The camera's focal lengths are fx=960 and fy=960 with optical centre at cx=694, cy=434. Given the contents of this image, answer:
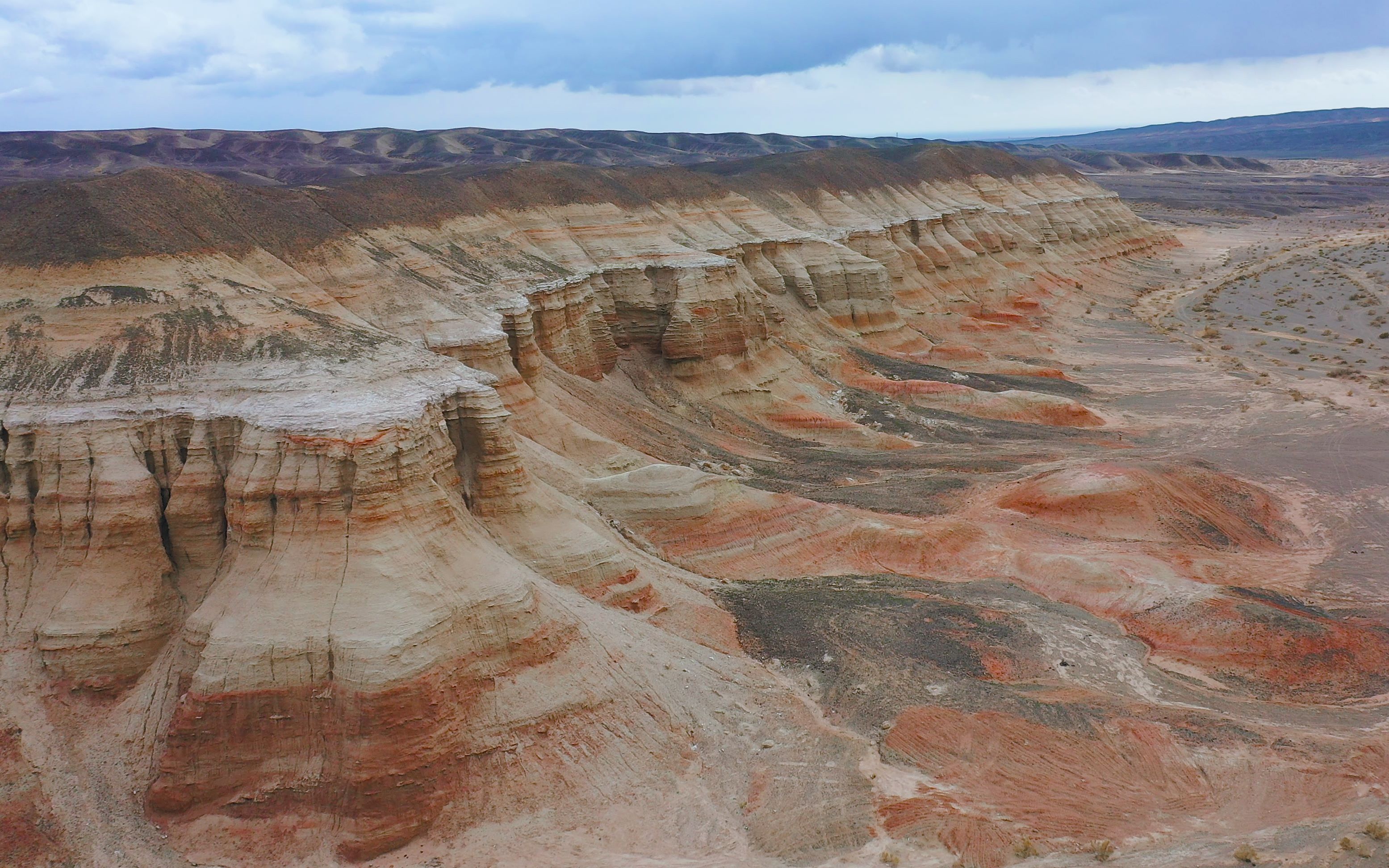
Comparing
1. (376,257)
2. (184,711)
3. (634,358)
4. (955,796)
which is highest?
(376,257)

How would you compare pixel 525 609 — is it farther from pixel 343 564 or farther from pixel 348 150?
pixel 348 150

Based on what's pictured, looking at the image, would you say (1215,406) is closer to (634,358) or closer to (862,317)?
(862,317)

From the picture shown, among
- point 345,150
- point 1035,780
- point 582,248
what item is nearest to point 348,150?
point 345,150

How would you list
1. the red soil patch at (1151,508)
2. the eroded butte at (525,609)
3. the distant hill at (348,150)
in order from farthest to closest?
the distant hill at (348,150)
the red soil patch at (1151,508)
the eroded butte at (525,609)

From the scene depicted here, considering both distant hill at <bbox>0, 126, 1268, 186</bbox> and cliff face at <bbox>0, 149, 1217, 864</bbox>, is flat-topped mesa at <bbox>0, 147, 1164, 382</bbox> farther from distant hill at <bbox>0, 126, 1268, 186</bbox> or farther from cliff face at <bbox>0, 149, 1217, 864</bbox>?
distant hill at <bbox>0, 126, 1268, 186</bbox>

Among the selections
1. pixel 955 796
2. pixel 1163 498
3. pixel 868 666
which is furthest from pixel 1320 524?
pixel 955 796

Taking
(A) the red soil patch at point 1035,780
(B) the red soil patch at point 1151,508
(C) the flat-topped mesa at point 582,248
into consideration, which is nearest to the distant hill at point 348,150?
(C) the flat-topped mesa at point 582,248

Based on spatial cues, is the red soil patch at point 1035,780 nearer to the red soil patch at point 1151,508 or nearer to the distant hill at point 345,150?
the red soil patch at point 1151,508
